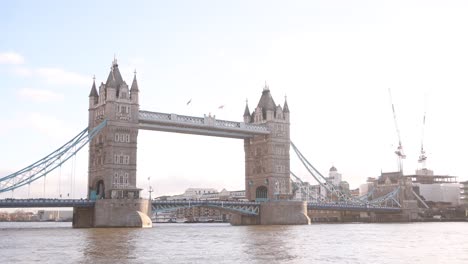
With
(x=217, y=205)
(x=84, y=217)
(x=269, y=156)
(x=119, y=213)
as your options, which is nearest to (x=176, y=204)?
(x=217, y=205)

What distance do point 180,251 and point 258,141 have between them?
75.0 m

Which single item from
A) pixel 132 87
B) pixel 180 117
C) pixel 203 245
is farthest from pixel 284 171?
pixel 203 245

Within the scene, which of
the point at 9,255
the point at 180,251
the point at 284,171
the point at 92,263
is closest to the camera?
the point at 92,263

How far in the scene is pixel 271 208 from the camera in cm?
11419

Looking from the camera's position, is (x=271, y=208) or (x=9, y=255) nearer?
(x=9, y=255)

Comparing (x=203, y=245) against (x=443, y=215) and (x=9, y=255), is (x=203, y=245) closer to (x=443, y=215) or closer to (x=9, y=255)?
(x=9, y=255)

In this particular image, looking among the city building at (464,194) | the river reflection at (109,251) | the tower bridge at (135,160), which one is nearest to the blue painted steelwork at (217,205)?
the tower bridge at (135,160)

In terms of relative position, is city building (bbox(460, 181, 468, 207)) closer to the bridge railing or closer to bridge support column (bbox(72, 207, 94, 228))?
the bridge railing

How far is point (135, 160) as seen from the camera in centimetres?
10000

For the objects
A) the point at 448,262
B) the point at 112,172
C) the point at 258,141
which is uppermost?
the point at 258,141

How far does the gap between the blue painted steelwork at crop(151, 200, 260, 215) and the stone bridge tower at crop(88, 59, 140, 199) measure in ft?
18.8

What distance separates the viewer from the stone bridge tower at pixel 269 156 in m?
121

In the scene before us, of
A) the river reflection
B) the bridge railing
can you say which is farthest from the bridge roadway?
the river reflection

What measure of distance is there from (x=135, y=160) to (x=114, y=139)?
4979 millimetres
